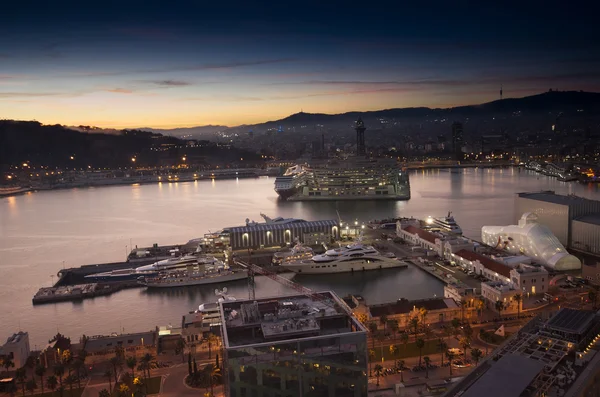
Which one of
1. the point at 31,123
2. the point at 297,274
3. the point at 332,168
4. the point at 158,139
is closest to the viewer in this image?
the point at 297,274

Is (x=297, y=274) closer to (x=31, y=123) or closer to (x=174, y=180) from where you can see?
(x=174, y=180)

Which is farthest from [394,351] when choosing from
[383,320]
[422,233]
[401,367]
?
[422,233]

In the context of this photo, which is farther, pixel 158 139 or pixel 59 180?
pixel 158 139

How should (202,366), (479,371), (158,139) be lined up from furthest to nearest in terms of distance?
1. (158,139)
2. (202,366)
3. (479,371)

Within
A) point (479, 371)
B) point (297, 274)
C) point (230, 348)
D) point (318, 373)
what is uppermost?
point (230, 348)

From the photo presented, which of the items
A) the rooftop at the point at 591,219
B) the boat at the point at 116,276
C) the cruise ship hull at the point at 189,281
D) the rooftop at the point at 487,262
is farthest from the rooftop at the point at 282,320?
the rooftop at the point at 591,219

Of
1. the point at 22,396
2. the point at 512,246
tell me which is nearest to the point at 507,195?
the point at 512,246

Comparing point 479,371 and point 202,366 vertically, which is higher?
point 479,371
